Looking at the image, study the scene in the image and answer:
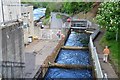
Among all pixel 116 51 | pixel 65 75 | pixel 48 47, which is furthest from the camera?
pixel 48 47

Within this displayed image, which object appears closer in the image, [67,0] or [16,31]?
[16,31]

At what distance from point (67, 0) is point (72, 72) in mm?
28731

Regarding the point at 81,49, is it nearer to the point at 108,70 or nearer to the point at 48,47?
the point at 48,47

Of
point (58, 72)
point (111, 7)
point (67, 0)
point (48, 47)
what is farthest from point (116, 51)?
point (67, 0)

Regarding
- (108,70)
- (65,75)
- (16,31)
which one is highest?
(16,31)

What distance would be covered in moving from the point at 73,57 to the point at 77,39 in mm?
10062

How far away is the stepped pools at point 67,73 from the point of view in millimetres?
19870

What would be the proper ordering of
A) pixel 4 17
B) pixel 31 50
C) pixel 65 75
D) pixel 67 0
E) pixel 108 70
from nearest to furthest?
pixel 4 17 < pixel 108 70 < pixel 65 75 < pixel 31 50 < pixel 67 0

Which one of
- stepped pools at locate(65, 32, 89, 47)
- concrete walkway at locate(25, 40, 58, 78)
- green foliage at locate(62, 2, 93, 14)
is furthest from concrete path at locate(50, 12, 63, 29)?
concrete walkway at locate(25, 40, 58, 78)

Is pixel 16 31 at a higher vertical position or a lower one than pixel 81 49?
higher

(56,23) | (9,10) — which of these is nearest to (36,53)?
(9,10)

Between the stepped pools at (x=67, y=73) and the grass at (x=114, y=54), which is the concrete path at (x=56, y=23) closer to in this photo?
the grass at (x=114, y=54)

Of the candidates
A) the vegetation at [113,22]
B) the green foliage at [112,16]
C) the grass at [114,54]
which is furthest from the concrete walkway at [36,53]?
the green foliage at [112,16]

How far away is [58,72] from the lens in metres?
20.5
